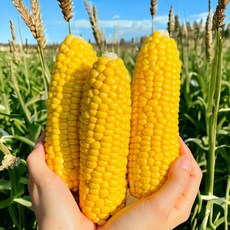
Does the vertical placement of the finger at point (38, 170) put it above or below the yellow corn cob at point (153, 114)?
below

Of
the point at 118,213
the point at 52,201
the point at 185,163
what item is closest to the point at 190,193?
the point at 185,163

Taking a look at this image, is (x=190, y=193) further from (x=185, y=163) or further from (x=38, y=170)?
(x=38, y=170)

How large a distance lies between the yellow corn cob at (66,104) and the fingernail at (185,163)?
33 centimetres

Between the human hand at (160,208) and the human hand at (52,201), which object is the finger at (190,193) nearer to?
the human hand at (160,208)

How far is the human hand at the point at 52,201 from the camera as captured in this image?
1.27 meters

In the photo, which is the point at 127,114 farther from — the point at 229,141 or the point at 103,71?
the point at 229,141

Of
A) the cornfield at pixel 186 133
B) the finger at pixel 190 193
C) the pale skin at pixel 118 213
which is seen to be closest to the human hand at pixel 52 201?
the pale skin at pixel 118 213

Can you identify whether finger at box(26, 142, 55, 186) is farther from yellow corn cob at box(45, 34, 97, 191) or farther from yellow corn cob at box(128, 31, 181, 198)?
yellow corn cob at box(128, 31, 181, 198)

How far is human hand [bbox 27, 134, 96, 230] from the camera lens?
4.16ft

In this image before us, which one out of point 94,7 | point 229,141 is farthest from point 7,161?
point 229,141

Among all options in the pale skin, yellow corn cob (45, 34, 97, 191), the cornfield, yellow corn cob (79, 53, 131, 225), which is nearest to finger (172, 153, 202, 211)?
the pale skin

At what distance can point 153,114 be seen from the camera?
1299mm

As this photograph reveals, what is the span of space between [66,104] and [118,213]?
14.7 inches

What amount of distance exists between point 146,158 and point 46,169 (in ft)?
1.02
